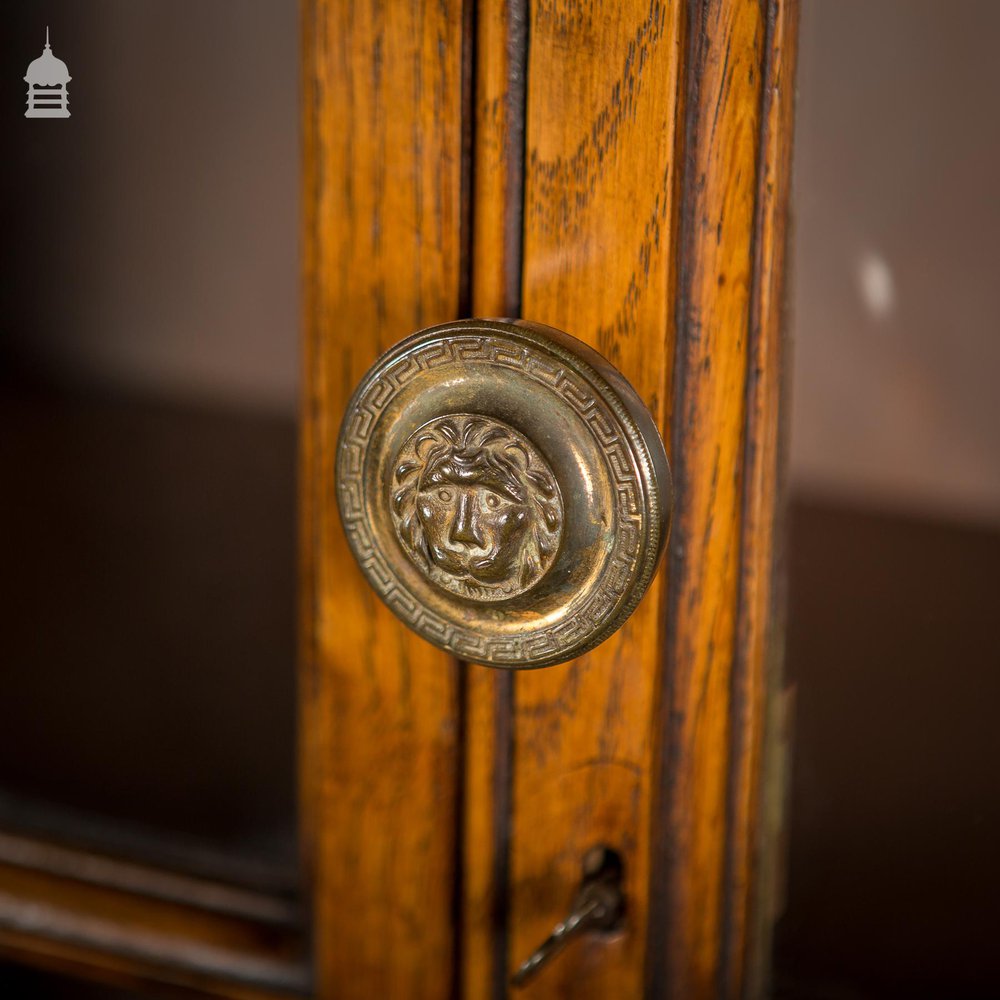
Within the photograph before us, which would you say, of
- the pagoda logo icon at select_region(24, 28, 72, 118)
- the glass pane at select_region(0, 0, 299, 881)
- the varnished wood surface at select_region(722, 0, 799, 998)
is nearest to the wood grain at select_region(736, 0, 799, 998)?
the varnished wood surface at select_region(722, 0, 799, 998)

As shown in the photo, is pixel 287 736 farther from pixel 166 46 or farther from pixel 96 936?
pixel 166 46

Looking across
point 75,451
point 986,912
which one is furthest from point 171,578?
point 986,912

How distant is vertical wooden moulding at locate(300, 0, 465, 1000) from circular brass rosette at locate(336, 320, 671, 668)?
0.07m

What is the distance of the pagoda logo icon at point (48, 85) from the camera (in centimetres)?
50

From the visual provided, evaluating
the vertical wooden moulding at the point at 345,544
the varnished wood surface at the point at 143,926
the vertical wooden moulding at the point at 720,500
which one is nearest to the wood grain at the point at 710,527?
the vertical wooden moulding at the point at 720,500

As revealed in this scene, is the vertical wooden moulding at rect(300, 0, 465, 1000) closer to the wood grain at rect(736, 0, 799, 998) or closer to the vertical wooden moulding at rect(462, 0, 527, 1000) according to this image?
the vertical wooden moulding at rect(462, 0, 527, 1000)

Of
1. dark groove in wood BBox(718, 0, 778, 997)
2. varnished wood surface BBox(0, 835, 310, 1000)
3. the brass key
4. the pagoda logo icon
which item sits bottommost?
varnished wood surface BBox(0, 835, 310, 1000)

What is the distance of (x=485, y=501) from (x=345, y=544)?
13cm

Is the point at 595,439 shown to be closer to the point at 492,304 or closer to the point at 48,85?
the point at 492,304

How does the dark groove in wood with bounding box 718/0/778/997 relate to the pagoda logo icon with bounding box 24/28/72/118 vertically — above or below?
below

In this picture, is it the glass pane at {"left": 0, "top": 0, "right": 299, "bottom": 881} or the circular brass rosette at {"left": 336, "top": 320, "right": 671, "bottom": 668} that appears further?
the glass pane at {"left": 0, "top": 0, "right": 299, "bottom": 881}

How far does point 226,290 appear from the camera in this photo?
1.67ft

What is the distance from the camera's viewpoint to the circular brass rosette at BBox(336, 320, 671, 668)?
388 mm

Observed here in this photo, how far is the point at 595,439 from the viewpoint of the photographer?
39 centimetres
